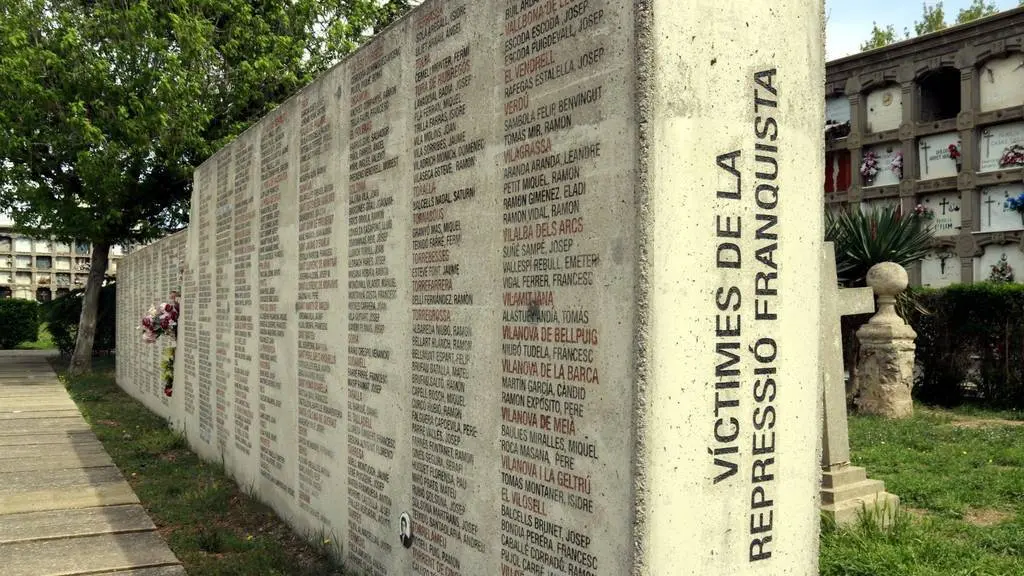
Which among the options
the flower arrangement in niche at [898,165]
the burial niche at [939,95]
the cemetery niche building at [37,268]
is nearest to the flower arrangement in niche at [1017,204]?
the flower arrangement in niche at [898,165]

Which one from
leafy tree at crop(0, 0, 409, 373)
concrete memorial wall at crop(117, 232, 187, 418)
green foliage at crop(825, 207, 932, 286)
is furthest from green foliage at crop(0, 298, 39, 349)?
green foliage at crop(825, 207, 932, 286)

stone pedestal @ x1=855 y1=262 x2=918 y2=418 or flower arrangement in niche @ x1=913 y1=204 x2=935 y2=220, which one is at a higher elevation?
flower arrangement in niche @ x1=913 y1=204 x2=935 y2=220

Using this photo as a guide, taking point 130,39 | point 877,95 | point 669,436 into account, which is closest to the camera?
point 669,436

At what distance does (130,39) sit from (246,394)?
9401mm

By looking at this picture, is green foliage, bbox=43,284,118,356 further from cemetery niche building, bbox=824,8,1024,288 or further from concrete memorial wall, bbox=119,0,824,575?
concrete memorial wall, bbox=119,0,824,575

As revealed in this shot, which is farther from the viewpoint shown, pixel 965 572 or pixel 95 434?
pixel 95 434

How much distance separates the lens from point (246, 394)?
6719 mm

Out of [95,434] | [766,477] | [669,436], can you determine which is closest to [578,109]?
[669,436]

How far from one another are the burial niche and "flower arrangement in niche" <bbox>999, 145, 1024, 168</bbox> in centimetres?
168

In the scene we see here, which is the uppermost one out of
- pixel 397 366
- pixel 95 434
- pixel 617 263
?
pixel 617 263

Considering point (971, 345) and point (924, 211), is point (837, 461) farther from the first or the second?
point (924, 211)

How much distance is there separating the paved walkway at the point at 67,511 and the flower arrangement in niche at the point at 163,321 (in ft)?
4.34

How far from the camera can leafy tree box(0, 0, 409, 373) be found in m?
13.4

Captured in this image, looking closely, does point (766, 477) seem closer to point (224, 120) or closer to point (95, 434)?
point (95, 434)
